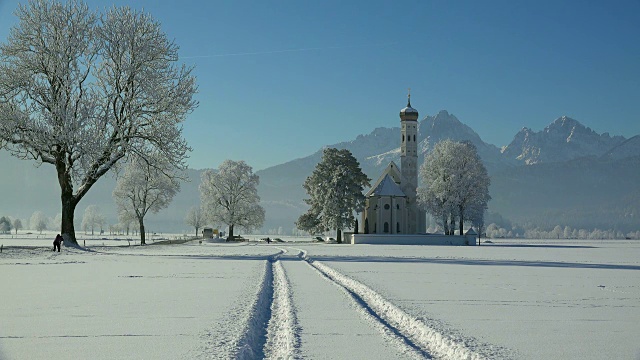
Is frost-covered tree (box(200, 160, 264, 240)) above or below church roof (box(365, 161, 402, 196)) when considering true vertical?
below

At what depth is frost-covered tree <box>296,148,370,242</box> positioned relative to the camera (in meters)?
79.6

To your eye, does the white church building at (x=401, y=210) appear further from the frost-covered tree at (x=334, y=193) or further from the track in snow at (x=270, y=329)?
the track in snow at (x=270, y=329)

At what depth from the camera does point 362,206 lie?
8200cm

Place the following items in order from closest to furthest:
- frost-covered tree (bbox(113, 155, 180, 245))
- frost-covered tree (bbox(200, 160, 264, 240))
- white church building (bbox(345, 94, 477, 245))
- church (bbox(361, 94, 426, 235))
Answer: frost-covered tree (bbox(113, 155, 180, 245)) < white church building (bbox(345, 94, 477, 245)) < frost-covered tree (bbox(200, 160, 264, 240)) < church (bbox(361, 94, 426, 235))

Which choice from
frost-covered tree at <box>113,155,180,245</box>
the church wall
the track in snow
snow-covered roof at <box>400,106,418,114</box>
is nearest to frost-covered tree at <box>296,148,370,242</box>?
the church wall

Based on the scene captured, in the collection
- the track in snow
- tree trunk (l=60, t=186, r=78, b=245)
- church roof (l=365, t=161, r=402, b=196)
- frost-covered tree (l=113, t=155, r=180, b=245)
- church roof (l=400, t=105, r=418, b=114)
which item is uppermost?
church roof (l=400, t=105, r=418, b=114)

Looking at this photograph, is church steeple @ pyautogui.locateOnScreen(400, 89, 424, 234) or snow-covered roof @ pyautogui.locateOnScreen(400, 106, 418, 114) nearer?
church steeple @ pyautogui.locateOnScreen(400, 89, 424, 234)

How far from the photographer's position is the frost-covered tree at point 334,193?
79625 mm

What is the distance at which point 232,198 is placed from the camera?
87000 mm

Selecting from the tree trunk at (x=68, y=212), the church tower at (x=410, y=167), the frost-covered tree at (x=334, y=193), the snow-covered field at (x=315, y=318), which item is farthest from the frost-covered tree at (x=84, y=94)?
the church tower at (x=410, y=167)

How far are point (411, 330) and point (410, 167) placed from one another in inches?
3371

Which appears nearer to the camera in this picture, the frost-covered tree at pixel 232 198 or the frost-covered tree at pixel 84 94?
the frost-covered tree at pixel 84 94

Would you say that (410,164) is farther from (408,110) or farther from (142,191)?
(142,191)

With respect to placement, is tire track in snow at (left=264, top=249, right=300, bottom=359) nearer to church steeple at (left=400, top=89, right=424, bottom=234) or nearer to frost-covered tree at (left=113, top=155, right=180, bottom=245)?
frost-covered tree at (left=113, top=155, right=180, bottom=245)
